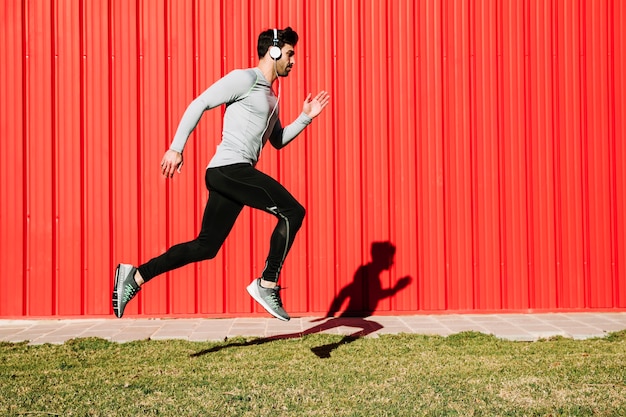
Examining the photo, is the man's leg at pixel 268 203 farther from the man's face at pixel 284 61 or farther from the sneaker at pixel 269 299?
the man's face at pixel 284 61

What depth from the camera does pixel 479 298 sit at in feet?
23.1

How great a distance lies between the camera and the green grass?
3301 mm

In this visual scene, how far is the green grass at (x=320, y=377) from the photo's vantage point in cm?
330

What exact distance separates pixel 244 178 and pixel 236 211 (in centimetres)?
29

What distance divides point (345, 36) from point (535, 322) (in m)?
3.57

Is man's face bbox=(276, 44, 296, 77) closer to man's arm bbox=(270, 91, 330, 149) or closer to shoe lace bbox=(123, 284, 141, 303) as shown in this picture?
man's arm bbox=(270, 91, 330, 149)

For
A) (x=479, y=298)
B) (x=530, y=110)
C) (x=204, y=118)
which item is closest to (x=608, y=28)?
A: (x=530, y=110)

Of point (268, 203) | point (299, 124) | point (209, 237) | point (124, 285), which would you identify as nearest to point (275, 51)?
point (299, 124)

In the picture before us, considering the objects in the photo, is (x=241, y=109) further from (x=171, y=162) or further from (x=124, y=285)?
(x=124, y=285)

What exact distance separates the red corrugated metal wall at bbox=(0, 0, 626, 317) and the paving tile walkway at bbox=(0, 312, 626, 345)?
235 millimetres

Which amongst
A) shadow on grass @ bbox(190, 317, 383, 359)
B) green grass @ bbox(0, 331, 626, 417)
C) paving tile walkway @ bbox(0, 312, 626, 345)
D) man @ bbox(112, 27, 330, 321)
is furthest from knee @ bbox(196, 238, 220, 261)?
paving tile walkway @ bbox(0, 312, 626, 345)

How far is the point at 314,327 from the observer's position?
625cm

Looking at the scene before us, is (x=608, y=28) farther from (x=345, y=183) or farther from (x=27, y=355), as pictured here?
(x=27, y=355)

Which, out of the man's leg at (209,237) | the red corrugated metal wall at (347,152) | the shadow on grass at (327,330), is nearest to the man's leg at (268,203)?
the man's leg at (209,237)
